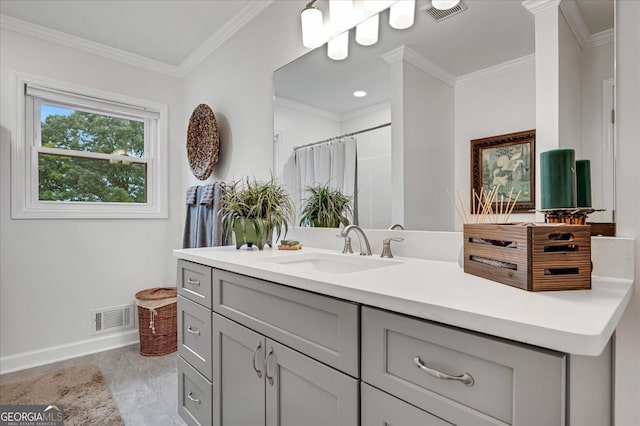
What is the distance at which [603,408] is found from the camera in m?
0.75

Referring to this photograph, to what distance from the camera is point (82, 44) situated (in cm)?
270

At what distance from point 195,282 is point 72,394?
1.30 metres

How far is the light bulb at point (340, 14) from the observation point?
171 cm

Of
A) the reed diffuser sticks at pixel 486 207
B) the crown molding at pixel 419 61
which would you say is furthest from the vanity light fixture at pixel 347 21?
the reed diffuser sticks at pixel 486 207

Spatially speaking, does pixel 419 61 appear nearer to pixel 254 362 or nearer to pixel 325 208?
pixel 325 208

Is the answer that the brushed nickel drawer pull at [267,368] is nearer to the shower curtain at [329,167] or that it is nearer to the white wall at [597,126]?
the shower curtain at [329,167]

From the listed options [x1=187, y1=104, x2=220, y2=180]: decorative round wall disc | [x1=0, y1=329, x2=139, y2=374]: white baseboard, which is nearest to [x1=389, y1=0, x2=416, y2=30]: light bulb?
[x1=187, y1=104, x2=220, y2=180]: decorative round wall disc

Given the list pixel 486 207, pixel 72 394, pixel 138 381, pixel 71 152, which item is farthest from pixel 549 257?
pixel 71 152

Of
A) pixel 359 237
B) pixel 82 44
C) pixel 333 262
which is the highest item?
pixel 82 44

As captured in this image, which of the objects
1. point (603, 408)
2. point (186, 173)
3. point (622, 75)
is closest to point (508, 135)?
point (622, 75)

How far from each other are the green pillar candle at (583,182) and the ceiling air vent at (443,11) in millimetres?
733

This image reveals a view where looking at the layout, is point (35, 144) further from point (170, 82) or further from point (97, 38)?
point (170, 82)

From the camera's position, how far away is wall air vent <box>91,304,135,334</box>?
9.07 feet

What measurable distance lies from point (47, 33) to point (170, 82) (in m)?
0.93
